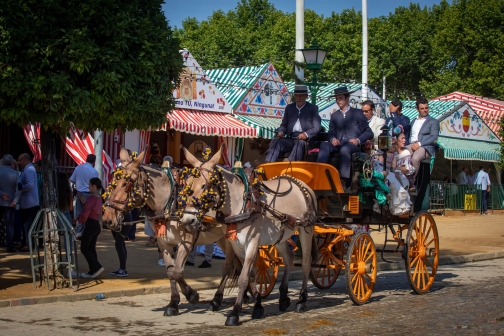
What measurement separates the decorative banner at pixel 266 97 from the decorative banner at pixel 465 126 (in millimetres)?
9537

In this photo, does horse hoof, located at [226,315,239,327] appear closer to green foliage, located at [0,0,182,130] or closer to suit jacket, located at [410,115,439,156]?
green foliage, located at [0,0,182,130]

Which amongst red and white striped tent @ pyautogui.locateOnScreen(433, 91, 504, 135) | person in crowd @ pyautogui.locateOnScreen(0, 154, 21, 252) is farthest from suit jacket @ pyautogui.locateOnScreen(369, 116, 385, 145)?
red and white striped tent @ pyautogui.locateOnScreen(433, 91, 504, 135)

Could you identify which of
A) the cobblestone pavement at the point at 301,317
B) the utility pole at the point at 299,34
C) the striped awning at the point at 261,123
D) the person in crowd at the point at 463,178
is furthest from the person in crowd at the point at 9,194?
A: the person in crowd at the point at 463,178

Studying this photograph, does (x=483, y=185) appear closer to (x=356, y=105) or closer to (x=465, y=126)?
(x=465, y=126)

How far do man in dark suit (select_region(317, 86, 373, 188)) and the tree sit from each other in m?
2.61

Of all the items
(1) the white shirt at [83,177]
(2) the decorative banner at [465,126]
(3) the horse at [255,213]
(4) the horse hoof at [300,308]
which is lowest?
(4) the horse hoof at [300,308]

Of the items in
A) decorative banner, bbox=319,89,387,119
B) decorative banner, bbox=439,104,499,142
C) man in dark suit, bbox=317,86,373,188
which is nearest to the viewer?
man in dark suit, bbox=317,86,373,188

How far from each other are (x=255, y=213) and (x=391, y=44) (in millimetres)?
47619

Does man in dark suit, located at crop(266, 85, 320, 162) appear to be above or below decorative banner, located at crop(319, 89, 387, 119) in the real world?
below

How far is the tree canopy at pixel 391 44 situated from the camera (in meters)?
48.7

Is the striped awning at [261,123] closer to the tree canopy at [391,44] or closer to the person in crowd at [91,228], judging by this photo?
the person in crowd at [91,228]

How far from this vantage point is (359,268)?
10.1 meters

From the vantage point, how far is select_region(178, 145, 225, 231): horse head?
848 centimetres

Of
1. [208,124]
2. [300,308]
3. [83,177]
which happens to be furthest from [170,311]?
[208,124]
